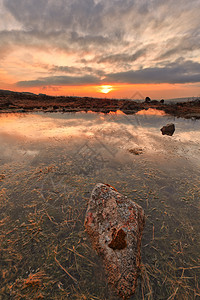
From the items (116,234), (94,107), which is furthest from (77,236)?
(94,107)

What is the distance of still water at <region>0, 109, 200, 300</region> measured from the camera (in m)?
2.92

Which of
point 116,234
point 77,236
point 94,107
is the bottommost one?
point 77,236

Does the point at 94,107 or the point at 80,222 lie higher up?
the point at 94,107

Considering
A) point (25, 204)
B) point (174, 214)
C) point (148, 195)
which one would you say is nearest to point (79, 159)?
point (25, 204)

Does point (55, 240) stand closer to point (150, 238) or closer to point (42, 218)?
point (42, 218)

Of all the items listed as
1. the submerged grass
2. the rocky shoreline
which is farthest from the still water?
the rocky shoreline

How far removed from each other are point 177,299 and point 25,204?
5216 mm

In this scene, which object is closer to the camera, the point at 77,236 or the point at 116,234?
the point at 116,234

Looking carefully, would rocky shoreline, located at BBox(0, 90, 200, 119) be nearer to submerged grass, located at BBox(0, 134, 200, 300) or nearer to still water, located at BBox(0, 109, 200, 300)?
still water, located at BBox(0, 109, 200, 300)

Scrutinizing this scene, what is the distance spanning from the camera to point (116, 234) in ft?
10.6

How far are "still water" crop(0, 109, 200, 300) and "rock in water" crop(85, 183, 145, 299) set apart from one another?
0.79 feet

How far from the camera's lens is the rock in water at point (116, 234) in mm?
2862

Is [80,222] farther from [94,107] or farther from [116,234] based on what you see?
[94,107]

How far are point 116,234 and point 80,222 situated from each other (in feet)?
5.33
